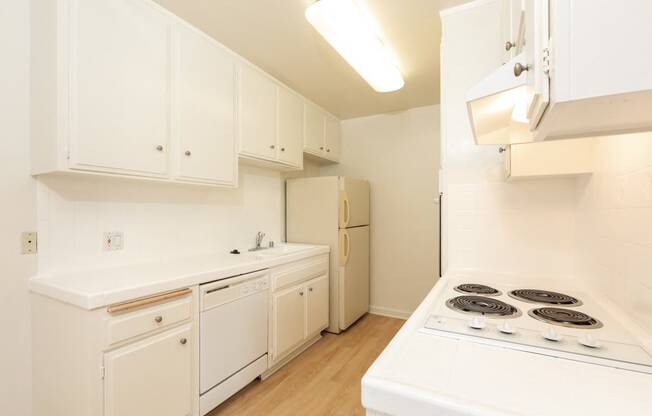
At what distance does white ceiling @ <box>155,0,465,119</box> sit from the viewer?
1.70 meters

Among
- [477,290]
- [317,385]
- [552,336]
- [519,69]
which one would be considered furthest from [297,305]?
[519,69]

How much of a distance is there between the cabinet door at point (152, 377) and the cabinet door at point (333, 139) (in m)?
2.42

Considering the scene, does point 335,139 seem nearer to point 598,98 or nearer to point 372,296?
point 372,296

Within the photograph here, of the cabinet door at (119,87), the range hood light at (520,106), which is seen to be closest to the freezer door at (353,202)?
the cabinet door at (119,87)

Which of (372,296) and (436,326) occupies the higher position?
(436,326)

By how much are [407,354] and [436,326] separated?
0.20 meters

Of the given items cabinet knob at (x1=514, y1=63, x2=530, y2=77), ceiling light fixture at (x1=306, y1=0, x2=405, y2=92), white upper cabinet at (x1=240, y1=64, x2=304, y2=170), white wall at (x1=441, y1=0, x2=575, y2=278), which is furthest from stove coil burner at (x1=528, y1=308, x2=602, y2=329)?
white upper cabinet at (x1=240, y1=64, x2=304, y2=170)

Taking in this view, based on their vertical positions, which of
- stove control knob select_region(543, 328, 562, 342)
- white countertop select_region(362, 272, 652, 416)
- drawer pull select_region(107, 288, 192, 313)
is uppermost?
stove control knob select_region(543, 328, 562, 342)

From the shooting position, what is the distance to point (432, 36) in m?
1.99

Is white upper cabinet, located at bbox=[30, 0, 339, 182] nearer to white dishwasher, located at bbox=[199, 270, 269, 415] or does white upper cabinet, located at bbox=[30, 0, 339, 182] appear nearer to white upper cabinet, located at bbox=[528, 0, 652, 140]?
white dishwasher, located at bbox=[199, 270, 269, 415]

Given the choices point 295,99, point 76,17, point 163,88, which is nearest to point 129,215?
point 163,88

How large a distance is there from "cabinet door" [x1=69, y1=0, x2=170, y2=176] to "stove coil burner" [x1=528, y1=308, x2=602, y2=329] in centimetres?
186

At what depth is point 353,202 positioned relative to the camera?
3102mm

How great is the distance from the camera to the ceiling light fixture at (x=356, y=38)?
59.9 inches
